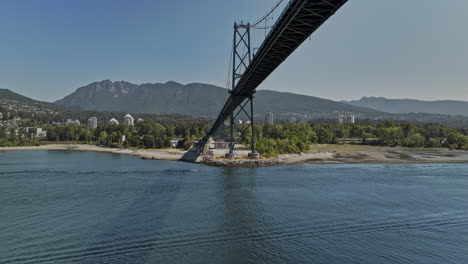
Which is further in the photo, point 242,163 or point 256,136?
point 256,136

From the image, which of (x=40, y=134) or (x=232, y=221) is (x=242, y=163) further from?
(x=40, y=134)

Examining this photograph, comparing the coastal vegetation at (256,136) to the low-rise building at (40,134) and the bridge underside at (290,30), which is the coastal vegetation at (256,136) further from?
the bridge underside at (290,30)

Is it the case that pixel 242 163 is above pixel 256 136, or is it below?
below

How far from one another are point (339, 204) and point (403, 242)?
17.2 ft

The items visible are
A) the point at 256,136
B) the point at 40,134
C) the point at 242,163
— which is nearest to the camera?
the point at 242,163

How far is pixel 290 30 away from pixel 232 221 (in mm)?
9017

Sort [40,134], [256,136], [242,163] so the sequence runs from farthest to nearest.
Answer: [40,134] → [256,136] → [242,163]

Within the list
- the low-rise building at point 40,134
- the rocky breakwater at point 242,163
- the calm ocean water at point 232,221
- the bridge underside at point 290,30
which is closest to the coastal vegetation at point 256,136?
the low-rise building at point 40,134

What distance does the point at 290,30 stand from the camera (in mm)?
13930

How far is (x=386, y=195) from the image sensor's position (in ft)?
62.5

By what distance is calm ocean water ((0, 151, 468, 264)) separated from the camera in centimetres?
1009

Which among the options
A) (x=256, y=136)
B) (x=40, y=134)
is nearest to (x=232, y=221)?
(x=256, y=136)

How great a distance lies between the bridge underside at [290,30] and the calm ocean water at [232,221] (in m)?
8.25

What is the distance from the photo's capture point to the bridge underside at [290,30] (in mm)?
11602
